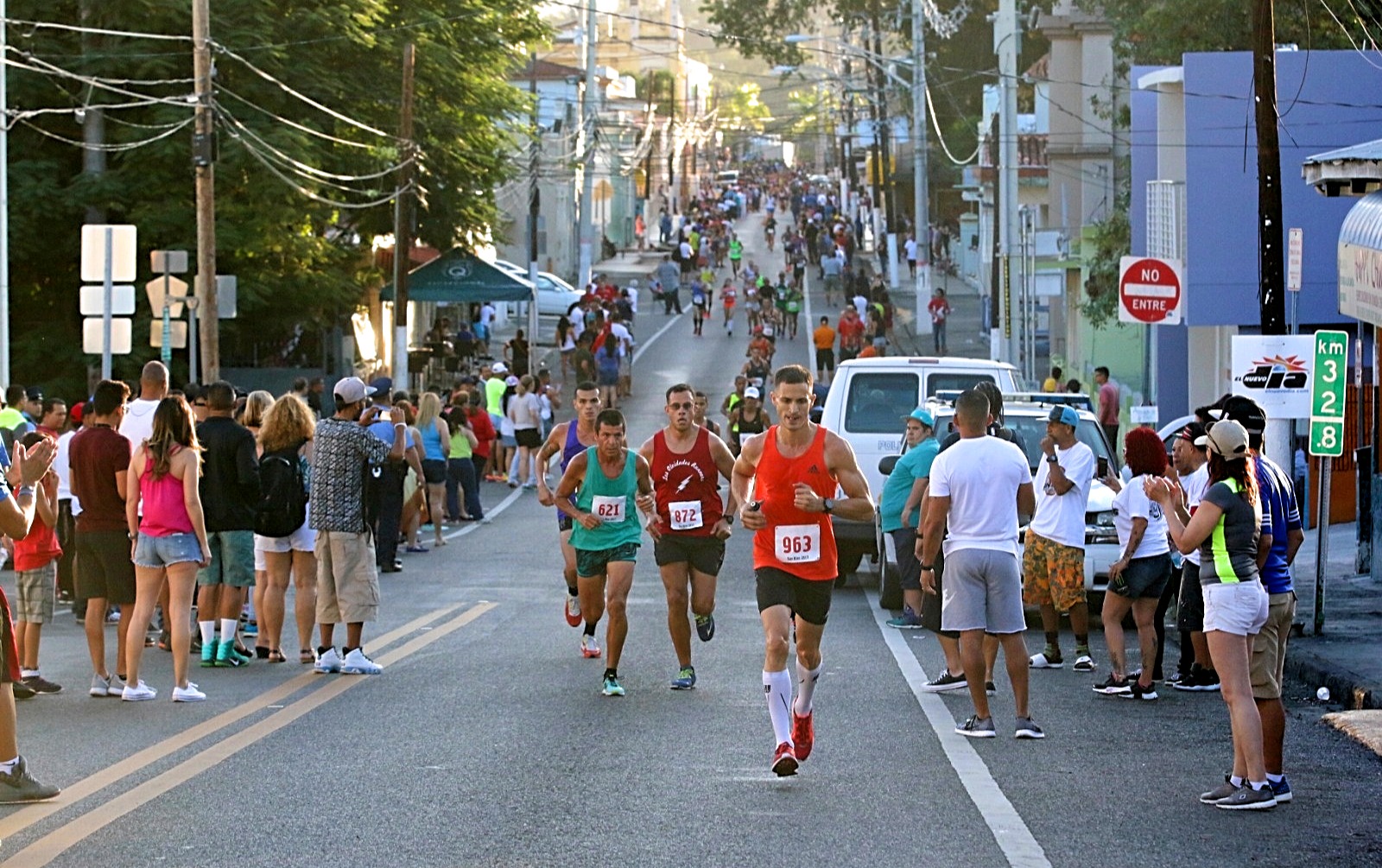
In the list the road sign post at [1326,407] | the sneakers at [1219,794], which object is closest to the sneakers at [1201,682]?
the road sign post at [1326,407]

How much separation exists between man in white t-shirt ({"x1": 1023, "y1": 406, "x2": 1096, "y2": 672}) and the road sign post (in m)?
2.67

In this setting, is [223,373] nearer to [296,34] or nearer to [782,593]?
[296,34]

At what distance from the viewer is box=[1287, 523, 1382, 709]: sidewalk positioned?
13.1 m

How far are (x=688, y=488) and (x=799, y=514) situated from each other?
2469 millimetres

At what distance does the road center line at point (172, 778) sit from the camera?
7.79m

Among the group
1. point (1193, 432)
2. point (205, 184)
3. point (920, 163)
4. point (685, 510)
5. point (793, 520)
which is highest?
point (920, 163)

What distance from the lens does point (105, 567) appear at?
12523 millimetres

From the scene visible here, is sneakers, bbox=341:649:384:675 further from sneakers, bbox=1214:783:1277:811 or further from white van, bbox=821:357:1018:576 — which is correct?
white van, bbox=821:357:1018:576

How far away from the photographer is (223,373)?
42.2 m

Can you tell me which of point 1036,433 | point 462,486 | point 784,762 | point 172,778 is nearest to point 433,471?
point 462,486

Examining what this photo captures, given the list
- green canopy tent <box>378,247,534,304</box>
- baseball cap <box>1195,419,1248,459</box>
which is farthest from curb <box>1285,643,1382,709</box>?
green canopy tent <box>378,247,534,304</box>

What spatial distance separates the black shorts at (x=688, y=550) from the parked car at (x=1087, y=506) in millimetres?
4405

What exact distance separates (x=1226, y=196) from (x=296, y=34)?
1797cm

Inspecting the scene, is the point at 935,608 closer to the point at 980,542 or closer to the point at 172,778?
the point at 980,542
